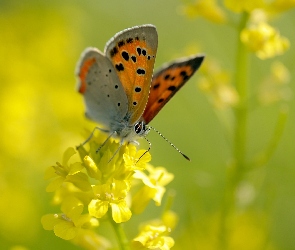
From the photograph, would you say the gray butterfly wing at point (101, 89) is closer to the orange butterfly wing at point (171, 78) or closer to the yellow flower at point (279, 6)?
the orange butterfly wing at point (171, 78)

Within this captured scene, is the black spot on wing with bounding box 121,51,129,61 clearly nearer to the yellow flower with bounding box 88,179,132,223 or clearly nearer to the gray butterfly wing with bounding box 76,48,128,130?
the gray butterfly wing with bounding box 76,48,128,130

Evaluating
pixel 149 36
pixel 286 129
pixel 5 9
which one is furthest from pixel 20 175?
pixel 5 9

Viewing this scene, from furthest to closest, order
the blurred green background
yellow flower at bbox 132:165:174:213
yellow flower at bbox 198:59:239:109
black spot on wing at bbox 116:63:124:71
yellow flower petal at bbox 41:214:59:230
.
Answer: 1. the blurred green background
2. yellow flower at bbox 198:59:239:109
3. black spot on wing at bbox 116:63:124:71
4. yellow flower at bbox 132:165:174:213
5. yellow flower petal at bbox 41:214:59:230

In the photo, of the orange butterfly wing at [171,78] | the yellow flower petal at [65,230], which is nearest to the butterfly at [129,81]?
the orange butterfly wing at [171,78]

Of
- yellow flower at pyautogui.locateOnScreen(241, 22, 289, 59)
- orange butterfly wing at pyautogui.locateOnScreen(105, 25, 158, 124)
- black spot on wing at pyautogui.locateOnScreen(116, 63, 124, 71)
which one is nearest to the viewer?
orange butterfly wing at pyautogui.locateOnScreen(105, 25, 158, 124)

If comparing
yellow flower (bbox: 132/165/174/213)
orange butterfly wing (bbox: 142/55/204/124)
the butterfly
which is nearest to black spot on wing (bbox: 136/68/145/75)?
the butterfly

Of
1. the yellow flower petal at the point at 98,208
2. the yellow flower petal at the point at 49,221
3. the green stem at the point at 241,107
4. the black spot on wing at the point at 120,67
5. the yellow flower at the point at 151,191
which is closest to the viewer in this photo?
the yellow flower petal at the point at 98,208

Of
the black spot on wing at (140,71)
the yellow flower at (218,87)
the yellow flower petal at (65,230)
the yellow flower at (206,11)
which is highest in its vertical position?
the yellow flower at (206,11)

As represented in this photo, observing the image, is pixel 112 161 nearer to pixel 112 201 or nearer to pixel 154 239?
pixel 112 201

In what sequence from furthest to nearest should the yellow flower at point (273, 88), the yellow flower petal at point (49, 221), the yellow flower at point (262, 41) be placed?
the yellow flower at point (273, 88)
the yellow flower at point (262, 41)
the yellow flower petal at point (49, 221)
